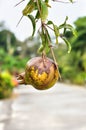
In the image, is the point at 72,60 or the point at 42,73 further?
the point at 72,60

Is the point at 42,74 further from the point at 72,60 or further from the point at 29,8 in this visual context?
the point at 72,60

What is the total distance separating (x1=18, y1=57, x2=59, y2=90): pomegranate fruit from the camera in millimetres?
733

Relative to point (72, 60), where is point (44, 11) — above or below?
above

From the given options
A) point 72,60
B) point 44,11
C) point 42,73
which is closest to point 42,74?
point 42,73

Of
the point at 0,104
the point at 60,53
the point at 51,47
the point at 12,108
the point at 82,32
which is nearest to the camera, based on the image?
the point at 51,47

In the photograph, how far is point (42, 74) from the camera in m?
0.73

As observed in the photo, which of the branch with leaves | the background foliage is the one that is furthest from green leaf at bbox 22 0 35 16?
the background foliage

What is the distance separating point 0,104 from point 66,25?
16674 millimetres

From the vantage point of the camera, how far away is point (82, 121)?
12000 mm

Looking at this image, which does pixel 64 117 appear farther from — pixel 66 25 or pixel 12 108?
pixel 66 25

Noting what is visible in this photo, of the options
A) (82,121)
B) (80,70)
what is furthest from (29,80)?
(80,70)

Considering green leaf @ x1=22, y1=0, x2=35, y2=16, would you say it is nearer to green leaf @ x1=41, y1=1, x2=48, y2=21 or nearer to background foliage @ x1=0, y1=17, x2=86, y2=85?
green leaf @ x1=41, y1=1, x2=48, y2=21

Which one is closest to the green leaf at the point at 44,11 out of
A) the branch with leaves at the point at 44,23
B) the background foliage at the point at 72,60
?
the branch with leaves at the point at 44,23

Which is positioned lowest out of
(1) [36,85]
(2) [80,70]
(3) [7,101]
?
(2) [80,70]
